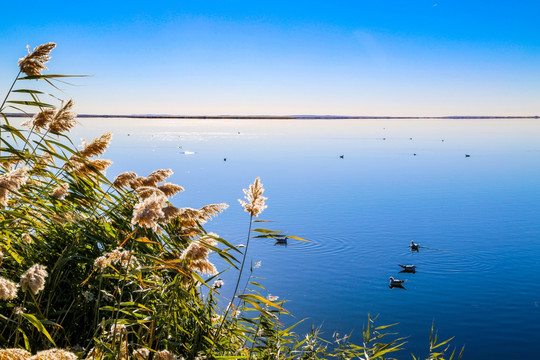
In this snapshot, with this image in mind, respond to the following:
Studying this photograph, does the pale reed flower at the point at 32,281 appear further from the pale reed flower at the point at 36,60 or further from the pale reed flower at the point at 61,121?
the pale reed flower at the point at 36,60

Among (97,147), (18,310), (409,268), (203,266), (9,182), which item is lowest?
(409,268)

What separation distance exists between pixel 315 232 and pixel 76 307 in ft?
91.1

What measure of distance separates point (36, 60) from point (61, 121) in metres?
0.60

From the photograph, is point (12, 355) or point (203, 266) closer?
point (12, 355)

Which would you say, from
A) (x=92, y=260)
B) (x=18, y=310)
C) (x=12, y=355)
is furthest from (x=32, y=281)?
(x=92, y=260)

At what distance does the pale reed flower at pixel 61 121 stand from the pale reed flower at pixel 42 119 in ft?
0.20

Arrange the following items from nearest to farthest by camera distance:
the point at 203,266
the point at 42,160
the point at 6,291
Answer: the point at 6,291, the point at 203,266, the point at 42,160

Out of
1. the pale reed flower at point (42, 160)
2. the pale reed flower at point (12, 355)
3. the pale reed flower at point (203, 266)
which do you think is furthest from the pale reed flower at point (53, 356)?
the pale reed flower at point (42, 160)

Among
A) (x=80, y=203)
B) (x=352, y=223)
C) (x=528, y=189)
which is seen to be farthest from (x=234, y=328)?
(x=528, y=189)

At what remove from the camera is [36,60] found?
4.38 metres

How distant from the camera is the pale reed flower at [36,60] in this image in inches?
171

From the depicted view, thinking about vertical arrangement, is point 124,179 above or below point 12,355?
above

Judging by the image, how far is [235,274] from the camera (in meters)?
24.9

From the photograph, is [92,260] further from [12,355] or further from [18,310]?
[12,355]
